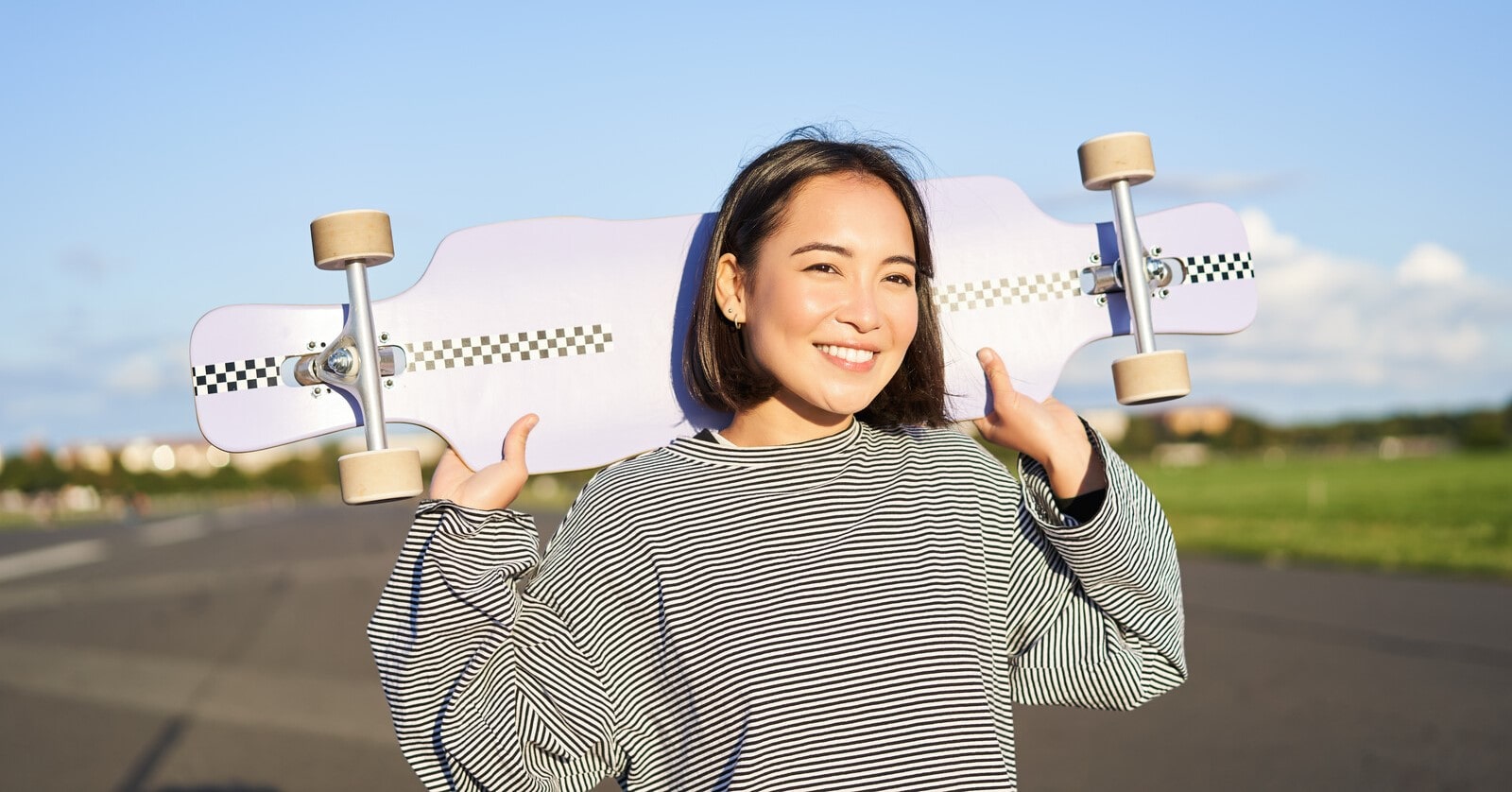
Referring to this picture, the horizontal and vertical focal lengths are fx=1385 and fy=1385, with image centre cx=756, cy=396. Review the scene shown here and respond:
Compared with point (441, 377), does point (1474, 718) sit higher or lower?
lower

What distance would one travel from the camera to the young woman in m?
2.09

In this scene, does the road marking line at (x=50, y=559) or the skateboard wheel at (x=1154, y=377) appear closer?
the skateboard wheel at (x=1154, y=377)

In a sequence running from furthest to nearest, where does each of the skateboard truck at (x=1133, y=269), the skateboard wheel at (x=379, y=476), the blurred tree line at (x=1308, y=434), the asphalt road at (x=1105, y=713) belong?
1. the blurred tree line at (x=1308, y=434)
2. the asphalt road at (x=1105, y=713)
3. the skateboard truck at (x=1133, y=269)
4. the skateboard wheel at (x=379, y=476)

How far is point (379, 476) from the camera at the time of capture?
2.34 metres

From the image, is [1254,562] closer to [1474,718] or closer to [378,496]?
[1474,718]

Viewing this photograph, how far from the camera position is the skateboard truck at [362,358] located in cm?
234

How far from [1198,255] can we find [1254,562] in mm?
15242

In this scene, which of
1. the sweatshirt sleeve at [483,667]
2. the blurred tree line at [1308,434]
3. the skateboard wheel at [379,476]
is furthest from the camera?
the blurred tree line at [1308,434]

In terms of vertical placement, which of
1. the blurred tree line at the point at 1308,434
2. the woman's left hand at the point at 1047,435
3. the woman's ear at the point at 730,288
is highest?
the woman's ear at the point at 730,288

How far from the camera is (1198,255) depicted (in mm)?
2902

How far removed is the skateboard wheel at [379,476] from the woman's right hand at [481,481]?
0.16 ft

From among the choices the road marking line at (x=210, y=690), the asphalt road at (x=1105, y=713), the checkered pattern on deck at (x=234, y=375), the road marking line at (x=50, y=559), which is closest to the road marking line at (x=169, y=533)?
the road marking line at (x=50, y=559)

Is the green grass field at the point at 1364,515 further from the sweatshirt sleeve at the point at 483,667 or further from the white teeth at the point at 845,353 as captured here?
the sweatshirt sleeve at the point at 483,667

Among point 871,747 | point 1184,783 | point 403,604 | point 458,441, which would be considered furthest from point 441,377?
point 1184,783
